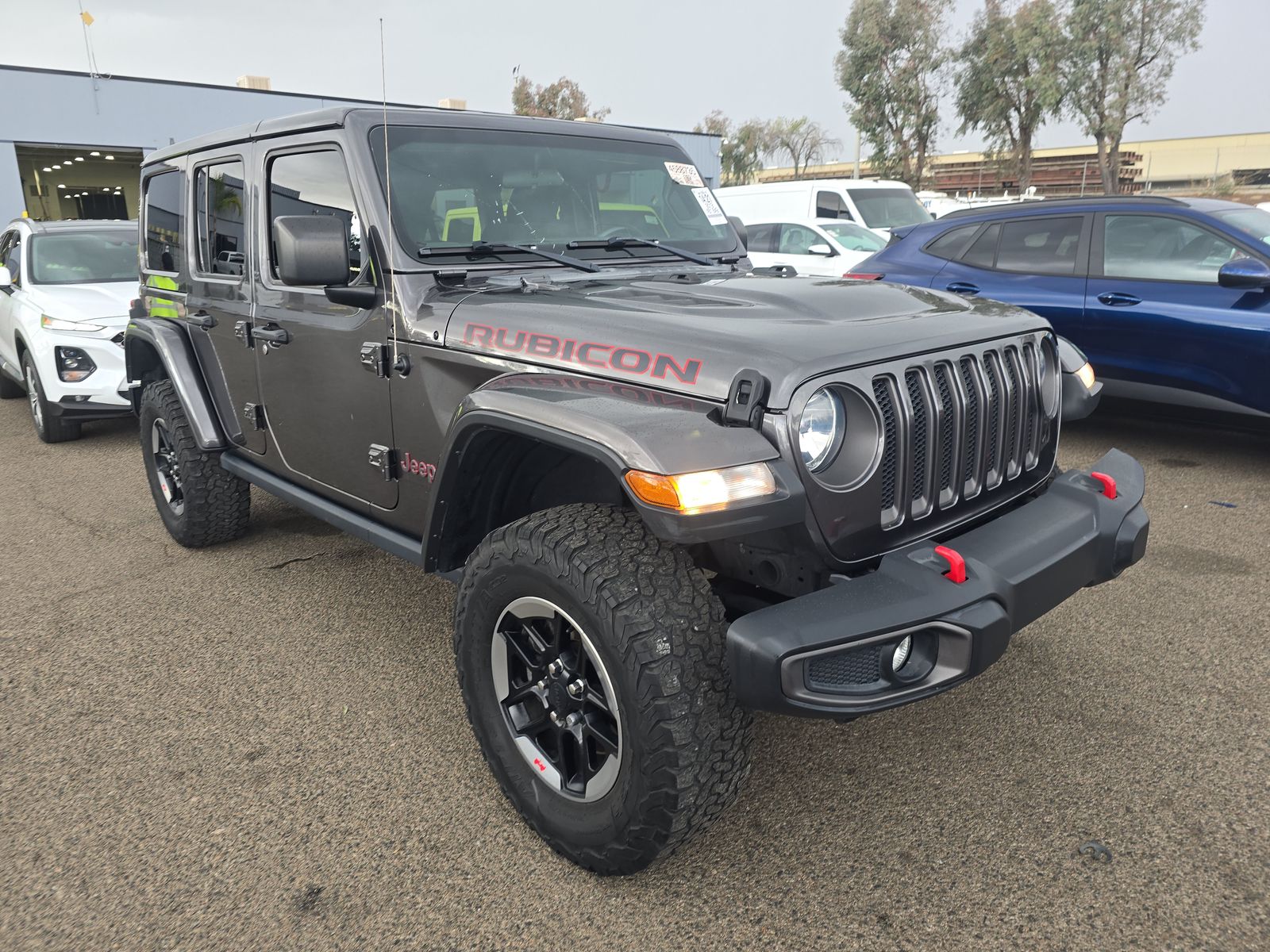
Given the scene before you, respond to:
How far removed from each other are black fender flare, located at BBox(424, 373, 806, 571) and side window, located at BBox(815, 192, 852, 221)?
1137 centimetres

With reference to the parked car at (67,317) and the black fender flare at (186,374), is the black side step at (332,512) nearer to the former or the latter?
the black fender flare at (186,374)

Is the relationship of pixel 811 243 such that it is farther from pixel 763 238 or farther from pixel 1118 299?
pixel 1118 299

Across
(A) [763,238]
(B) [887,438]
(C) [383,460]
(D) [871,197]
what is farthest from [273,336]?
(D) [871,197]

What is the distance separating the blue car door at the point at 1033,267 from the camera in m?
5.85

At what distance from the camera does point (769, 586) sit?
7.55 ft

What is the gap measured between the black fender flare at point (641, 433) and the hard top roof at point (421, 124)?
3.92 feet

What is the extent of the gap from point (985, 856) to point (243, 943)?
1782 mm

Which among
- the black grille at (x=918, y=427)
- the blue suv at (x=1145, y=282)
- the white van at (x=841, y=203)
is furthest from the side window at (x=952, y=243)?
the white van at (x=841, y=203)

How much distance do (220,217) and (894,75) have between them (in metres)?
34.4

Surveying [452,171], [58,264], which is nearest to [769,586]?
[452,171]

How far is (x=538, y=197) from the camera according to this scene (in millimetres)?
3162

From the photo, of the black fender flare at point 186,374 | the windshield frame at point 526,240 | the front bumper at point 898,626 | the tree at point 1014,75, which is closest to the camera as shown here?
the front bumper at point 898,626

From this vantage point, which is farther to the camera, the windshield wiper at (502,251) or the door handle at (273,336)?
the door handle at (273,336)

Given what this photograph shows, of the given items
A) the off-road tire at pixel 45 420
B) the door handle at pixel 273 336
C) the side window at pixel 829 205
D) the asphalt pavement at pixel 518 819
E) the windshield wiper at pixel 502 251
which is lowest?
the asphalt pavement at pixel 518 819
